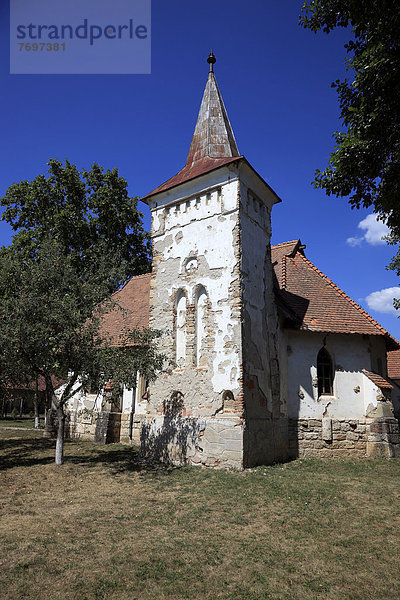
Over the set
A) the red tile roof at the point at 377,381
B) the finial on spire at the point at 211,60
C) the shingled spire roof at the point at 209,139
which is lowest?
the red tile roof at the point at 377,381

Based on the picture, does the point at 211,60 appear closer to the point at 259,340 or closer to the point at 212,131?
the point at 212,131

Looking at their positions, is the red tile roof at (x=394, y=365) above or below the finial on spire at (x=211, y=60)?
below

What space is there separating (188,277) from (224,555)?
29.0 ft

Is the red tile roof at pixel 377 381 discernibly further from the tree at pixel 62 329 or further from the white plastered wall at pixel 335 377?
the tree at pixel 62 329

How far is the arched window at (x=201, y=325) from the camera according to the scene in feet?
40.7

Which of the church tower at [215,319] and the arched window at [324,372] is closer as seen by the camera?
the church tower at [215,319]

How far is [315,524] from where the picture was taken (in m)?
7.10

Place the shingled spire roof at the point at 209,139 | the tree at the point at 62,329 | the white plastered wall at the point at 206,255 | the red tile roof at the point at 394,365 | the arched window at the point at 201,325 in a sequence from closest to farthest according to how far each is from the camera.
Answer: the tree at the point at 62,329 < the white plastered wall at the point at 206,255 < the arched window at the point at 201,325 < the shingled spire roof at the point at 209,139 < the red tile roof at the point at 394,365

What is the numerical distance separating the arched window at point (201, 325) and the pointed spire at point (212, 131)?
5289mm

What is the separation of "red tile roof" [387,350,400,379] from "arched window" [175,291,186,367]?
1976 cm

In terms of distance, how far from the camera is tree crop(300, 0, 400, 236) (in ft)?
25.3

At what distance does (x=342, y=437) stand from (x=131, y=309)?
10.5 metres

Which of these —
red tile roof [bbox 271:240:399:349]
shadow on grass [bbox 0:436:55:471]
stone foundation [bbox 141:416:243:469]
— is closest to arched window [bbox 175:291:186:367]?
stone foundation [bbox 141:416:243:469]

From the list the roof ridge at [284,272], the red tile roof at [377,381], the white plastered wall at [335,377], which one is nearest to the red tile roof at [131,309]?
the roof ridge at [284,272]
